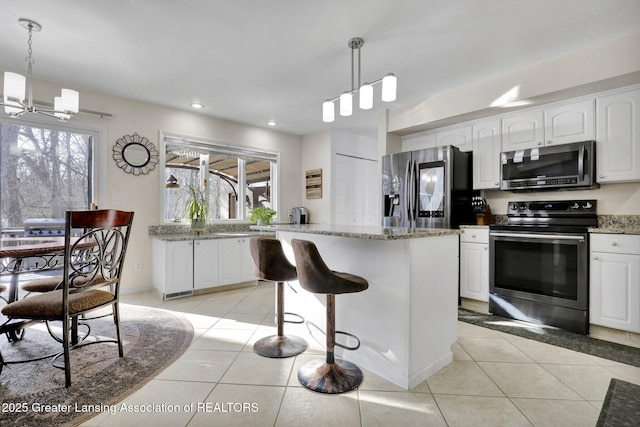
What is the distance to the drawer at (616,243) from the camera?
7.86 feet

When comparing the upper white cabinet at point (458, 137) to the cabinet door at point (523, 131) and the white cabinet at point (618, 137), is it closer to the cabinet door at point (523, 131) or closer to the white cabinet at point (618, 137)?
the cabinet door at point (523, 131)

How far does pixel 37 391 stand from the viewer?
1.79 meters

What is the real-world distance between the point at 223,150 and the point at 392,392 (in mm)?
4106

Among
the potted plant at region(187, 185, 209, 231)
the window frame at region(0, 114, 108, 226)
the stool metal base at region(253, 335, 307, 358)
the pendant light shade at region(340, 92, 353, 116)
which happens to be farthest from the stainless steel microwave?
the window frame at region(0, 114, 108, 226)

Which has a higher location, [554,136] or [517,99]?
[517,99]

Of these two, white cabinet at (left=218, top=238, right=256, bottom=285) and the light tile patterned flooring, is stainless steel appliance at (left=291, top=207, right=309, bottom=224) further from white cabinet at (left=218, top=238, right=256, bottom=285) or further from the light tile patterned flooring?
the light tile patterned flooring

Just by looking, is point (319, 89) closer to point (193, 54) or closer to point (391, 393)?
point (193, 54)

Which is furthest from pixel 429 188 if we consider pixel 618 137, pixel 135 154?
pixel 135 154

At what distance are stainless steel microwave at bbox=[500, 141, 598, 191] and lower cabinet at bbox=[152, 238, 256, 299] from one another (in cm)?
338

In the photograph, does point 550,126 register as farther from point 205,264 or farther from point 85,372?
point 85,372

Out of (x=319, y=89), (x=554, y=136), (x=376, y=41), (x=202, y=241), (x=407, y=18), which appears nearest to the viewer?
(x=407, y=18)

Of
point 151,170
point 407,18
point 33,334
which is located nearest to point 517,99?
point 407,18

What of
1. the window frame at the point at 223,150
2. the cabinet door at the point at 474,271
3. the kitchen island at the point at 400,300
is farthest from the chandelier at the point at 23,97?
the cabinet door at the point at 474,271

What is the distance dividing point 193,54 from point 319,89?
139 centimetres
